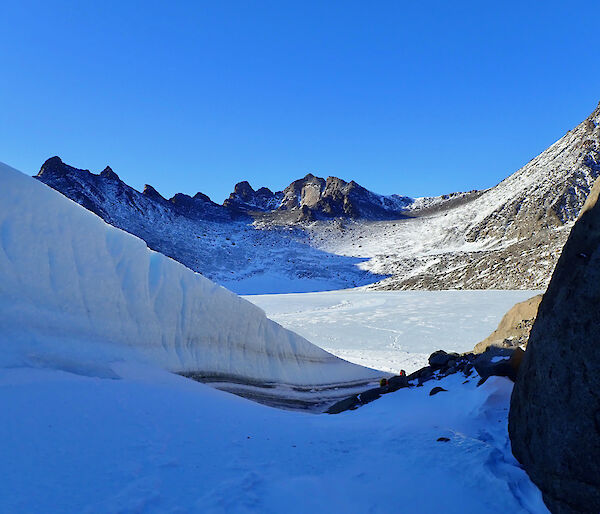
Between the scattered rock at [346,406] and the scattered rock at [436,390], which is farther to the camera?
the scattered rock at [346,406]

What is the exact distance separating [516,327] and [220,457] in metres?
7.88

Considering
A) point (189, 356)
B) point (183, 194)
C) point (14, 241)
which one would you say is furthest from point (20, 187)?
point (183, 194)

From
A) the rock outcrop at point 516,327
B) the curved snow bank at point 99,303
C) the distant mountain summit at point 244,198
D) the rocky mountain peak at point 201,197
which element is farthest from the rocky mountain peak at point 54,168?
the rock outcrop at point 516,327

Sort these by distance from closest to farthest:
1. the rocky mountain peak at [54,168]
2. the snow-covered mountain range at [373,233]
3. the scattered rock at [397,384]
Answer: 1. the scattered rock at [397,384]
2. the snow-covered mountain range at [373,233]
3. the rocky mountain peak at [54,168]

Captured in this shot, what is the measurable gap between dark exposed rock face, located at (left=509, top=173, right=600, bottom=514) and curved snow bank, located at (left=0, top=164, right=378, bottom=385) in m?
5.10

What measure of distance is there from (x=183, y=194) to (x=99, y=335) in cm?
8846

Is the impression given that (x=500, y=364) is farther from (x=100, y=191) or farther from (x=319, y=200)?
(x=319, y=200)

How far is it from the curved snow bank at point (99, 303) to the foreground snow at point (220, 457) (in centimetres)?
83

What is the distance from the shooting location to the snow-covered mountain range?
36.2 metres

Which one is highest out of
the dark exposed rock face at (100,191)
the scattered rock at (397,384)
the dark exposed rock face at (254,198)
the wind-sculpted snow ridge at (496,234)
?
the dark exposed rock face at (254,198)

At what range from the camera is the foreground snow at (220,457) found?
2.52 metres

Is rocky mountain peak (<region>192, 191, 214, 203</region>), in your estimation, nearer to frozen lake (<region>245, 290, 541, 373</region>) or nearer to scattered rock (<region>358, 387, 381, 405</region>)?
frozen lake (<region>245, 290, 541, 373</region>)

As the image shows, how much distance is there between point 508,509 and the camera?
2621mm

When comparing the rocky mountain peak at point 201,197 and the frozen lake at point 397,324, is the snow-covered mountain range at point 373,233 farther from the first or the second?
the frozen lake at point 397,324
